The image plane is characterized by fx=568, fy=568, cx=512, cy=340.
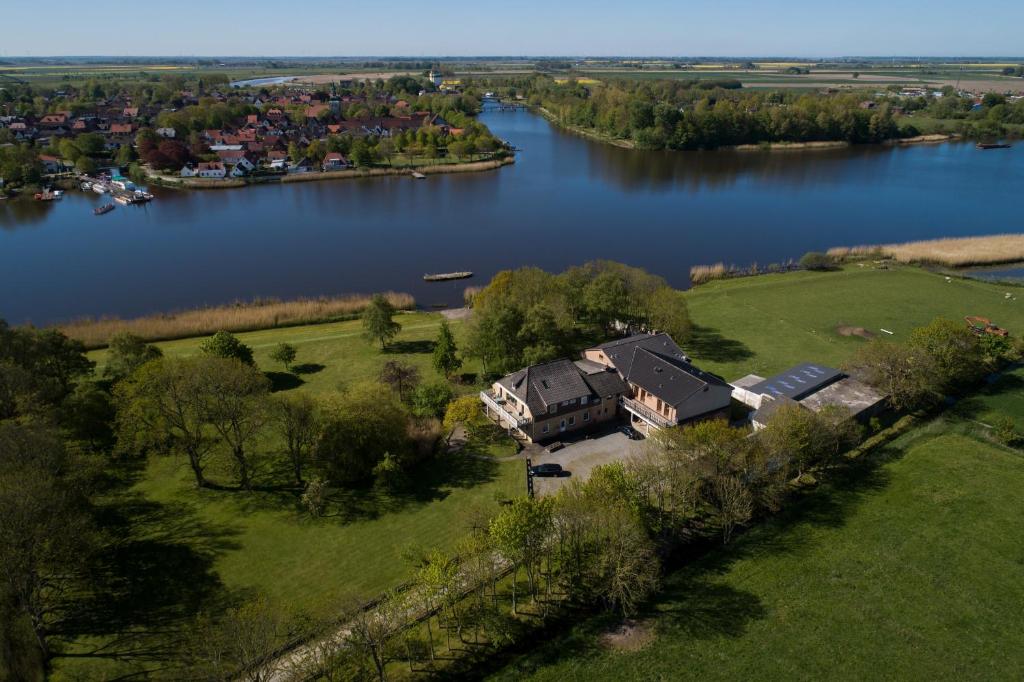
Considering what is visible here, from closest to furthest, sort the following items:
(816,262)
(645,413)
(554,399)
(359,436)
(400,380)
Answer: (359,436) → (554,399) → (645,413) → (400,380) → (816,262)

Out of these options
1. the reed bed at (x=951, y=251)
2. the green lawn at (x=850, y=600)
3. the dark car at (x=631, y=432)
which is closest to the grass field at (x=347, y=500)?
the green lawn at (x=850, y=600)

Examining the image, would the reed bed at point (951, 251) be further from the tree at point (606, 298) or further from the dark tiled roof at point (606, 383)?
the dark tiled roof at point (606, 383)

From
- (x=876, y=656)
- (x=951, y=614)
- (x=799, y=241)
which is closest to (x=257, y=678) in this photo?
(x=876, y=656)

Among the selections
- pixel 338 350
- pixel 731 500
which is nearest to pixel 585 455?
pixel 731 500

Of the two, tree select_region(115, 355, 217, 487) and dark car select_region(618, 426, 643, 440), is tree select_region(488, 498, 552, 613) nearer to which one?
dark car select_region(618, 426, 643, 440)

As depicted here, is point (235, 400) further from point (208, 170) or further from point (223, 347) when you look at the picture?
point (208, 170)

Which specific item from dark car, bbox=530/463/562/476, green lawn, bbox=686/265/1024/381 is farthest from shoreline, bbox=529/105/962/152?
dark car, bbox=530/463/562/476
